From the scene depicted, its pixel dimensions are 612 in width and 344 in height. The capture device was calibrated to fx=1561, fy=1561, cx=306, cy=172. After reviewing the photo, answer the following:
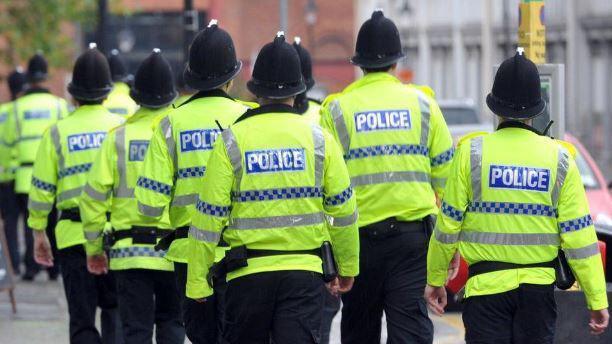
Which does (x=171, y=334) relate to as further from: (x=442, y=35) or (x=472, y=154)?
(x=442, y=35)

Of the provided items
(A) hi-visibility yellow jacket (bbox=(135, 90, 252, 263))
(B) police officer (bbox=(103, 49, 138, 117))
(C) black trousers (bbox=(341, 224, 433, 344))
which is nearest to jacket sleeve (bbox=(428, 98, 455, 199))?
(C) black trousers (bbox=(341, 224, 433, 344))

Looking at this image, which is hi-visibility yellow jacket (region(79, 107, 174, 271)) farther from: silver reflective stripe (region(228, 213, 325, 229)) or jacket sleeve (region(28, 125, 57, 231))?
silver reflective stripe (region(228, 213, 325, 229))

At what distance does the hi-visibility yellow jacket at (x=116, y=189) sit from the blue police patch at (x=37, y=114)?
6.56 meters

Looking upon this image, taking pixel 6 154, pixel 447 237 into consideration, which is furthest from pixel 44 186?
pixel 6 154

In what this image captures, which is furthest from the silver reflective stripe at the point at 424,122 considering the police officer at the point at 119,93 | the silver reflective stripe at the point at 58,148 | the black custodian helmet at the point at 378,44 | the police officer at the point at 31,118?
the police officer at the point at 31,118

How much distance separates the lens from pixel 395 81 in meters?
8.73

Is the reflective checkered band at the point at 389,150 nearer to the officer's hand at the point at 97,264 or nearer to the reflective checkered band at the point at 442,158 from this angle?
the reflective checkered band at the point at 442,158

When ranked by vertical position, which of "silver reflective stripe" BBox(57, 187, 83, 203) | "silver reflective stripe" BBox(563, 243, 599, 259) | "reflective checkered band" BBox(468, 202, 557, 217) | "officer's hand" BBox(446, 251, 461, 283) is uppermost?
"reflective checkered band" BBox(468, 202, 557, 217)

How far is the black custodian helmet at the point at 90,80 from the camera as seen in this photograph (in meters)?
10.3

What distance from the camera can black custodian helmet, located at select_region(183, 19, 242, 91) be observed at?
26.2ft

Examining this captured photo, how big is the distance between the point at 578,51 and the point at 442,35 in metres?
12.4

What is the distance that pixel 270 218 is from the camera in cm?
698

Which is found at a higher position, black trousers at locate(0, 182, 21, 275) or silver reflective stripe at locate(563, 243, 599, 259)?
silver reflective stripe at locate(563, 243, 599, 259)

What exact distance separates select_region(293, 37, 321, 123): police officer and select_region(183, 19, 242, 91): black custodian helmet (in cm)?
224
